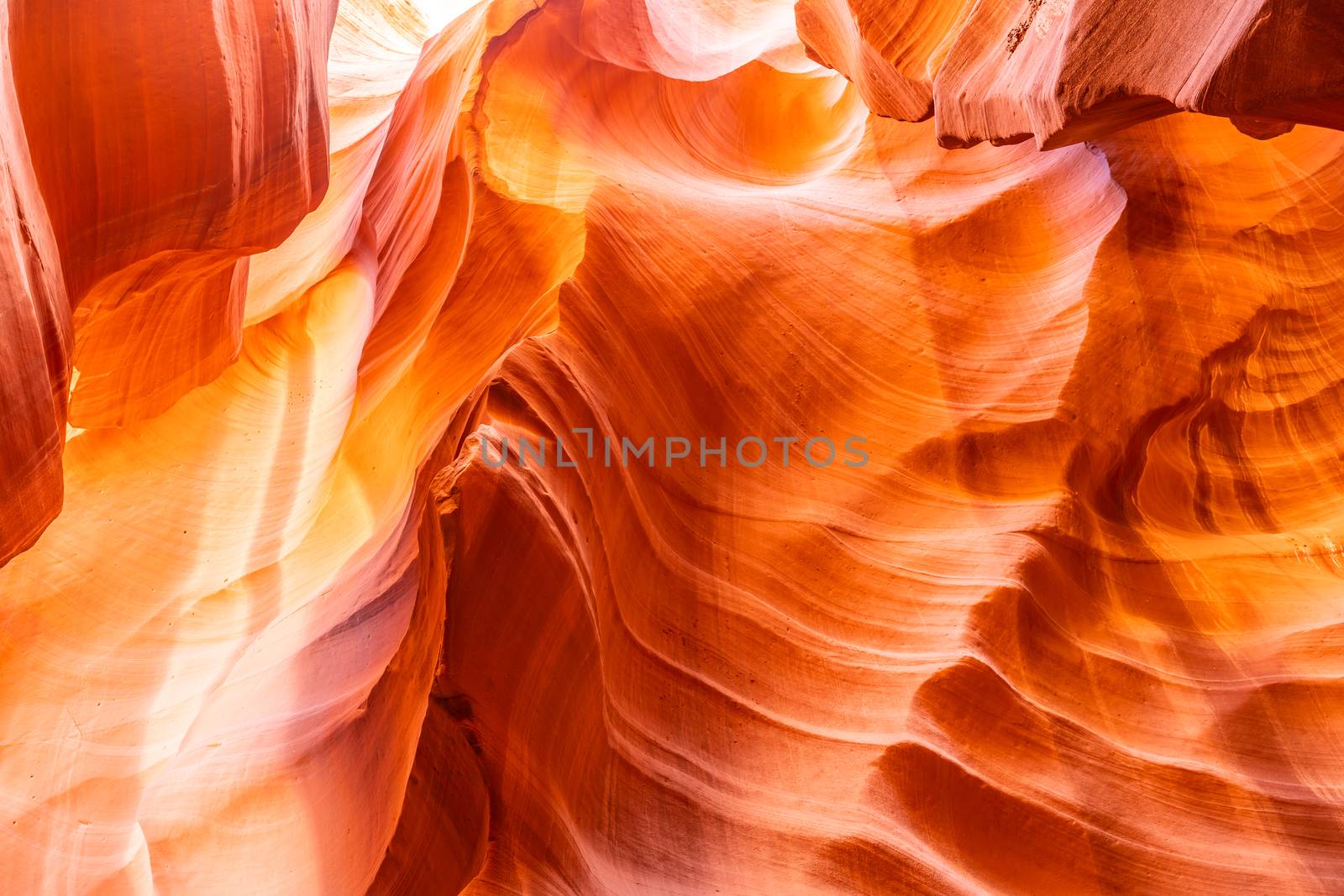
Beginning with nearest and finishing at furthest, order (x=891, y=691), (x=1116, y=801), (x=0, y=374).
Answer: (x=0, y=374)
(x=1116, y=801)
(x=891, y=691)

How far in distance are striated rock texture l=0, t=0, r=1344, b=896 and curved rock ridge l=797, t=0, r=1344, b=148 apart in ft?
0.04

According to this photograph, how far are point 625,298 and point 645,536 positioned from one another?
2.75 feet

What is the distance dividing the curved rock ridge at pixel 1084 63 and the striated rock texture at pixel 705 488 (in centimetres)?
1

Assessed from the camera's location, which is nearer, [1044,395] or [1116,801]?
[1116,801]

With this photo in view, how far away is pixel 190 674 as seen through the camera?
2684 mm

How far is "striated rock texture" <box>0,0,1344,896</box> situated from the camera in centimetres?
209

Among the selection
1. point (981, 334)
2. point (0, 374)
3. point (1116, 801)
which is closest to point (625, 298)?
point (981, 334)

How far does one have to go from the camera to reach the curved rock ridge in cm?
138

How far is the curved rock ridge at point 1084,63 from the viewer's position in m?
1.38

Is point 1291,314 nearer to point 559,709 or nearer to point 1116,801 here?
point 1116,801

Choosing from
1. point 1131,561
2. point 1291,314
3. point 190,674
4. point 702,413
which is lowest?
point 190,674

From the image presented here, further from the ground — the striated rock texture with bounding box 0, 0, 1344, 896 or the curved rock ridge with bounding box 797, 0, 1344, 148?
the curved rock ridge with bounding box 797, 0, 1344, 148

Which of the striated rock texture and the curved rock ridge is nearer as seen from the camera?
the curved rock ridge

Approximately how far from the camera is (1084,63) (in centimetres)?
186
